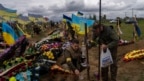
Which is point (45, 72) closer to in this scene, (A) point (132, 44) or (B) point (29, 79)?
(B) point (29, 79)

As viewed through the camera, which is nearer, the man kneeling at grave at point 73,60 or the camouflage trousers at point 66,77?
the man kneeling at grave at point 73,60

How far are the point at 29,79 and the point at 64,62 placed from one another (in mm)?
1365

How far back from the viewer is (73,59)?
10.2 meters

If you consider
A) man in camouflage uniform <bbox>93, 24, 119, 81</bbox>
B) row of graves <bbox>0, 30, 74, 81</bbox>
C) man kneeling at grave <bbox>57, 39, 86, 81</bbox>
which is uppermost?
man in camouflage uniform <bbox>93, 24, 119, 81</bbox>

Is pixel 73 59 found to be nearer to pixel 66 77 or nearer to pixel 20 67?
pixel 66 77

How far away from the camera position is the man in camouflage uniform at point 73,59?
32.2ft

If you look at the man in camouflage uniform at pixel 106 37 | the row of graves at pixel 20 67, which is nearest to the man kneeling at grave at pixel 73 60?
the row of graves at pixel 20 67

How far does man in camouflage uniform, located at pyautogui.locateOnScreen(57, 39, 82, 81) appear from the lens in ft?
32.2

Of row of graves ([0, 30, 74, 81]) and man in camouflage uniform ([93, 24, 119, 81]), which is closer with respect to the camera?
man in camouflage uniform ([93, 24, 119, 81])

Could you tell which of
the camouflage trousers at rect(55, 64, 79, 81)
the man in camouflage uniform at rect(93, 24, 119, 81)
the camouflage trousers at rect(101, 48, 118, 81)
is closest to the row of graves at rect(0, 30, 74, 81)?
the camouflage trousers at rect(55, 64, 79, 81)

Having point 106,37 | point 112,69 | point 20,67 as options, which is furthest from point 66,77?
point 20,67

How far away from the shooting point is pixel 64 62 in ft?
34.0

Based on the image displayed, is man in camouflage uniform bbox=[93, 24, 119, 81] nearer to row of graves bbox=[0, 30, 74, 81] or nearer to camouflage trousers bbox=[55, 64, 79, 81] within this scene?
camouflage trousers bbox=[55, 64, 79, 81]

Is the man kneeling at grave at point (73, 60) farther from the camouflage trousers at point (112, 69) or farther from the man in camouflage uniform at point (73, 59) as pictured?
the camouflage trousers at point (112, 69)
